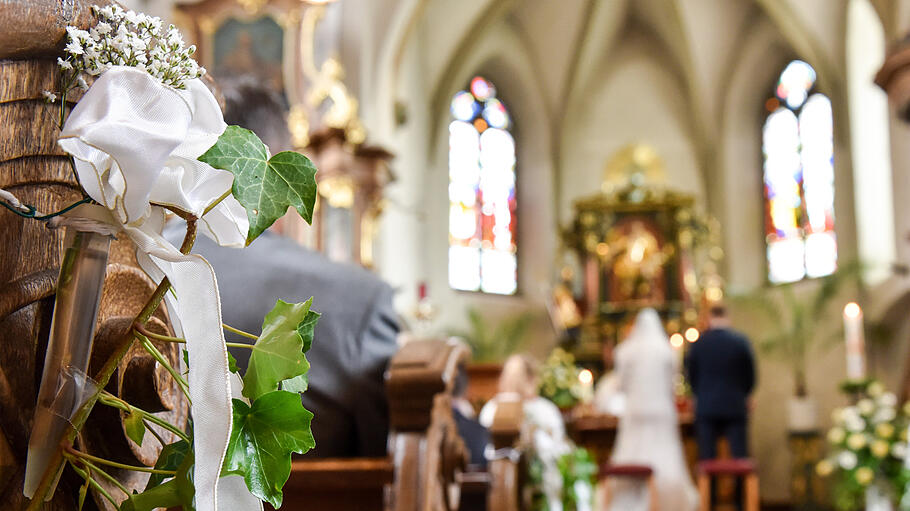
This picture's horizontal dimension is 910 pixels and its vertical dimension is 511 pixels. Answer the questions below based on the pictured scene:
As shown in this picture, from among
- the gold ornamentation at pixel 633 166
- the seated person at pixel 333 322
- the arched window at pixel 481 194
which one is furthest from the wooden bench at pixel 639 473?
the gold ornamentation at pixel 633 166

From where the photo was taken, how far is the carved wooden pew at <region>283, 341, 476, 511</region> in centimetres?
190

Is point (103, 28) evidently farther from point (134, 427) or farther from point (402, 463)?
point (402, 463)

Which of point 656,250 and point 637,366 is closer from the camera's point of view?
point 637,366

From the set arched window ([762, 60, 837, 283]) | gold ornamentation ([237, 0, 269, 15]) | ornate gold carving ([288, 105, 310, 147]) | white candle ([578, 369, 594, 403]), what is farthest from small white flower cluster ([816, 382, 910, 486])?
arched window ([762, 60, 837, 283])

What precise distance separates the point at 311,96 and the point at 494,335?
5954 millimetres

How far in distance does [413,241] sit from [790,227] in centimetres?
461

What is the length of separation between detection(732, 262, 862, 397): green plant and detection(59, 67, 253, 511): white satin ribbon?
36.5ft

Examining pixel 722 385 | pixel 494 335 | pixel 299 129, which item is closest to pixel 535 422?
pixel 722 385

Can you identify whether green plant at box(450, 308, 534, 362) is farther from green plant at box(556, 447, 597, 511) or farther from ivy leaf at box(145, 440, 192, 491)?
ivy leaf at box(145, 440, 192, 491)

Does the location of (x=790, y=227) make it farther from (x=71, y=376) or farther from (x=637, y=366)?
(x=71, y=376)

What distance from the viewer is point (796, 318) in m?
11.8

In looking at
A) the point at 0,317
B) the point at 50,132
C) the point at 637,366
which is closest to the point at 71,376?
the point at 0,317

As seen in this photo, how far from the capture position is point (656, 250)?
13.5 metres

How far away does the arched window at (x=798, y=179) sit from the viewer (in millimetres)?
12383
